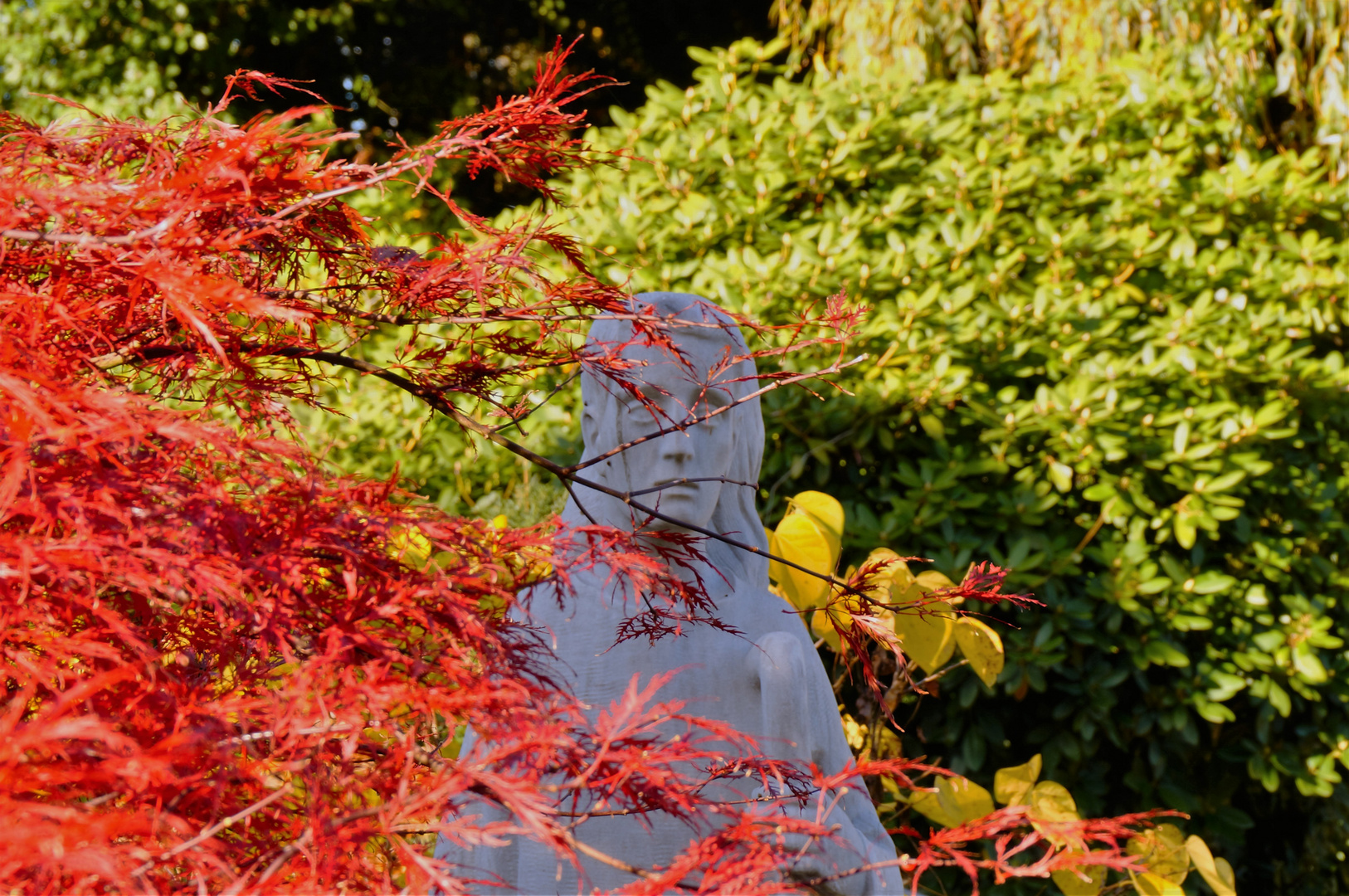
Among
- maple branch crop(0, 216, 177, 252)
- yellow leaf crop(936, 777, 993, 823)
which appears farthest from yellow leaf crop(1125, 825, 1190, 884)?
maple branch crop(0, 216, 177, 252)

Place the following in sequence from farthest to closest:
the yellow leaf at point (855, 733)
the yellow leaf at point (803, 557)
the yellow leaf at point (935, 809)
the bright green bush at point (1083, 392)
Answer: the bright green bush at point (1083, 392) → the yellow leaf at point (855, 733) → the yellow leaf at point (935, 809) → the yellow leaf at point (803, 557)

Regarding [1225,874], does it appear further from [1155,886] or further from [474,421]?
[474,421]

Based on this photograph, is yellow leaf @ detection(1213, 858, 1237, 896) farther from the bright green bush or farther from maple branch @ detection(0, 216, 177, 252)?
maple branch @ detection(0, 216, 177, 252)

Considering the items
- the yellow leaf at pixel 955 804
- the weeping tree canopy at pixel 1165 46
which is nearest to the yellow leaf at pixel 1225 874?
the yellow leaf at pixel 955 804

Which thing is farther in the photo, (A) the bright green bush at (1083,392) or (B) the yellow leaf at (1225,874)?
(A) the bright green bush at (1083,392)

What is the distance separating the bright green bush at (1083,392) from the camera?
364 centimetres

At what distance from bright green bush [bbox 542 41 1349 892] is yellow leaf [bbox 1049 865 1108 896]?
903mm

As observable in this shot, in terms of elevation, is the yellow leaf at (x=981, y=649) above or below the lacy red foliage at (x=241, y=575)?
below

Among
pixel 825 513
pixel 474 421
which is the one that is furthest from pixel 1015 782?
pixel 474 421

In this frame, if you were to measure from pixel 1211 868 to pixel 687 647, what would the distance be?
170 cm

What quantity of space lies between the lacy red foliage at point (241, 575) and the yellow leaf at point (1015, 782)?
1.70 metres

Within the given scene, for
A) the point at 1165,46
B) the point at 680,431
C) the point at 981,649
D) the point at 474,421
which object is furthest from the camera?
the point at 1165,46

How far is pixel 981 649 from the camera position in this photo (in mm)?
2639

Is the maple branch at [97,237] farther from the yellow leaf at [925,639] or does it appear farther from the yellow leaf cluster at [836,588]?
the yellow leaf at [925,639]
